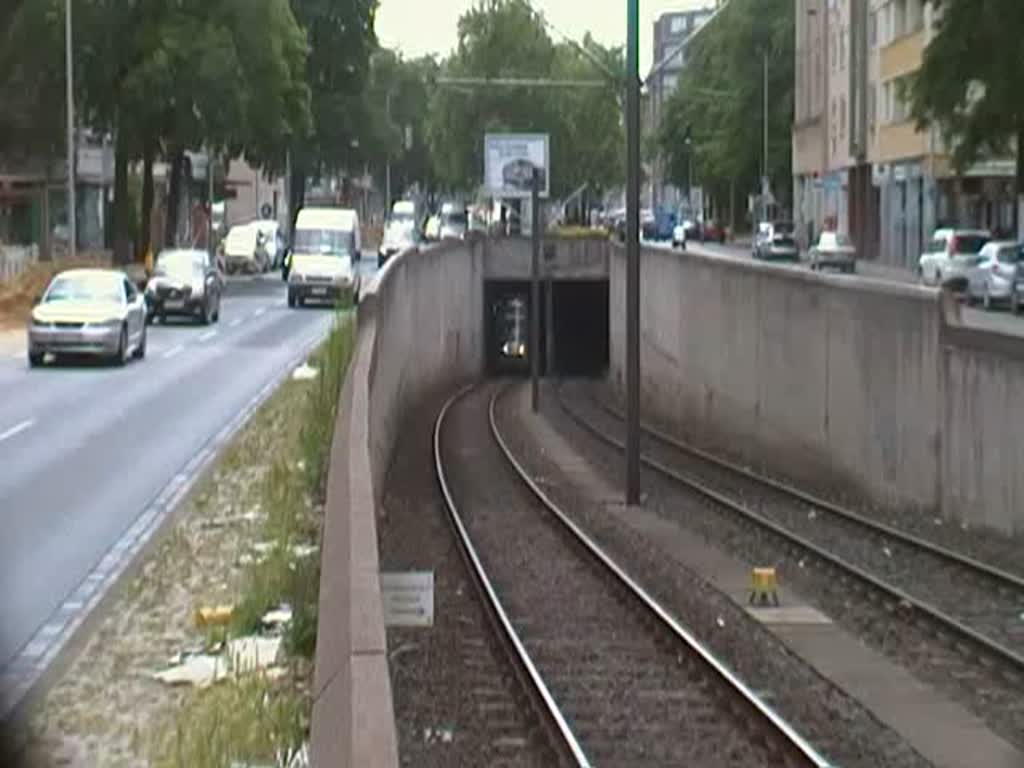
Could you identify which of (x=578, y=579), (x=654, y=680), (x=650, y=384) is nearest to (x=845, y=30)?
(x=650, y=384)

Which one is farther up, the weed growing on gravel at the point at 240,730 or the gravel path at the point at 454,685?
the weed growing on gravel at the point at 240,730

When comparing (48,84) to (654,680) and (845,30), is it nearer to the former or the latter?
(845,30)

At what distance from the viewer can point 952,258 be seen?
183 ft

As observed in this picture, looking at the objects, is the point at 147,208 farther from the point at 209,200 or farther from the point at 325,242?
the point at 209,200

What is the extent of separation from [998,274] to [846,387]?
76.6 feet

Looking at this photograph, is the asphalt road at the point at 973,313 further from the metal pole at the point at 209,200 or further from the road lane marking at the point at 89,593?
the metal pole at the point at 209,200

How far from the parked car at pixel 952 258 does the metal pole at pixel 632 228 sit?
83.1 ft

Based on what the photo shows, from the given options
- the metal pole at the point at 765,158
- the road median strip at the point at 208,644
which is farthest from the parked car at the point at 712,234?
the road median strip at the point at 208,644

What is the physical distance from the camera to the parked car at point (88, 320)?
4056 centimetres

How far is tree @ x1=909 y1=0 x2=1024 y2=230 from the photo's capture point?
143 ft

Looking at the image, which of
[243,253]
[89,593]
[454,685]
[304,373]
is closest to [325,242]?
[243,253]

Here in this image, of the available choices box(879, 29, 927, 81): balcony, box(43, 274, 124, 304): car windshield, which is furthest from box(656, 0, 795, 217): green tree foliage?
box(43, 274, 124, 304): car windshield

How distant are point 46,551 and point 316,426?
5.04m

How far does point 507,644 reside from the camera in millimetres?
16297
